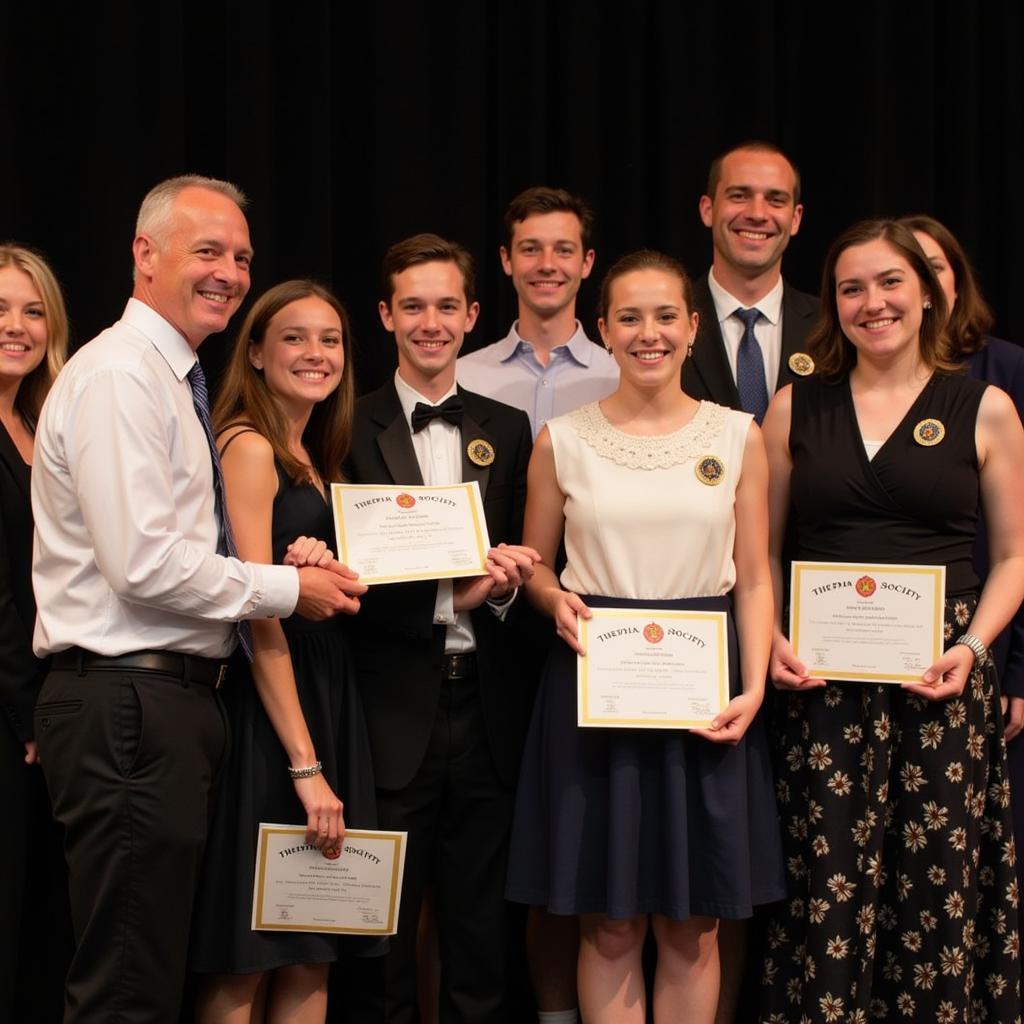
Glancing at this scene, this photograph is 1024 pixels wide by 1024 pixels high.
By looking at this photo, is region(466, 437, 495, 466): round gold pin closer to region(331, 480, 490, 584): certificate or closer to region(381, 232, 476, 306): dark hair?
region(331, 480, 490, 584): certificate

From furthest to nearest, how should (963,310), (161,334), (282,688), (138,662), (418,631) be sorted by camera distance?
(963,310) < (418,631) < (282,688) < (161,334) < (138,662)

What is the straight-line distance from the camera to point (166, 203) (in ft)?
8.84

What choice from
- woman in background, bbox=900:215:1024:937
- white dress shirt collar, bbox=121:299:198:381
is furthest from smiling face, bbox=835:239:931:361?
white dress shirt collar, bbox=121:299:198:381

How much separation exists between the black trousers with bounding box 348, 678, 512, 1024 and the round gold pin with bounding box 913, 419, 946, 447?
1139mm

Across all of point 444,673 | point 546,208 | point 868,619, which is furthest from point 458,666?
point 546,208

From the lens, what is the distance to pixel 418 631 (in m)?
3.00

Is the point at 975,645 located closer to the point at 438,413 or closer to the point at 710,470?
the point at 710,470

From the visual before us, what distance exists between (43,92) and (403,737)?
2.25m

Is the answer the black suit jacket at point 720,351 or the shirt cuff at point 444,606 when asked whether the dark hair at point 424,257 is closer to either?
the black suit jacket at point 720,351

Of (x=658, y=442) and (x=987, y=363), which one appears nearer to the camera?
(x=658, y=442)

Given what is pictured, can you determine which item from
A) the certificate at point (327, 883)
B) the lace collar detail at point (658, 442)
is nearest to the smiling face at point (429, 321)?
the lace collar detail at point (658, 442)

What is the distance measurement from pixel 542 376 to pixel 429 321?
0.81 m

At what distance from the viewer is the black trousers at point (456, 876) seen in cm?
305

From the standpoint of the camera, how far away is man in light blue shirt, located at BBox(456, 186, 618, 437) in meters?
3.88
